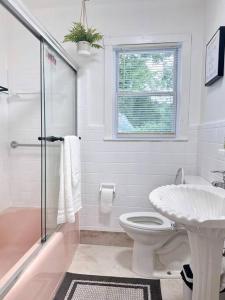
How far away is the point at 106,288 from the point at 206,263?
3.16ft

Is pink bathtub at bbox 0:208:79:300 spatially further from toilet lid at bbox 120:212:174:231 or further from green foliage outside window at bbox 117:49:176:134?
green foliage outside window at bbox 117:49:176:134

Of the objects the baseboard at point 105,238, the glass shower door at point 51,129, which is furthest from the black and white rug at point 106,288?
the baseboard at point 105,238

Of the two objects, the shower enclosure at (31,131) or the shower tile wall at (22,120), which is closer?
the shower enclosure at (31,131)

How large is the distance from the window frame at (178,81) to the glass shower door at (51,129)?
0.49 meters

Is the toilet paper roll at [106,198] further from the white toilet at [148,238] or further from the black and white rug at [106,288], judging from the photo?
the black and white rug at [106,288]

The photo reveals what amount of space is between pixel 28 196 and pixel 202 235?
1.74m

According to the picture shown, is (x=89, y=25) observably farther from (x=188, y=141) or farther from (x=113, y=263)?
(x=113, y=263)

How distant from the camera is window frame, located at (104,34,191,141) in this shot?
7.52 feet

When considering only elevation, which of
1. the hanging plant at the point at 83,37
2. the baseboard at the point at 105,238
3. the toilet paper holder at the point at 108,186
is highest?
the hanging plant at the point at 83,37

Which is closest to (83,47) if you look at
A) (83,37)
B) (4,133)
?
(83,37)

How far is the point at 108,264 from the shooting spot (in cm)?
212

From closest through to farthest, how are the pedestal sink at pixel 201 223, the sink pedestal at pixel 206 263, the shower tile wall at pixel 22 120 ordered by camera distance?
the pedestal sink at pixel 201 223 < the sink pedestal at pixel 206 263 < the shower tile wall at pixel 22 120

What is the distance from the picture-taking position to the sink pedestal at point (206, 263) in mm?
1102

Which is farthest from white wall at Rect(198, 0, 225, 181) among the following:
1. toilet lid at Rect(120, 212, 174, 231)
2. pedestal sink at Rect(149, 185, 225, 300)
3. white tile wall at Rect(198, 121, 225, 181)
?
toilet lid at Rect(120, 212, 174, 231)
